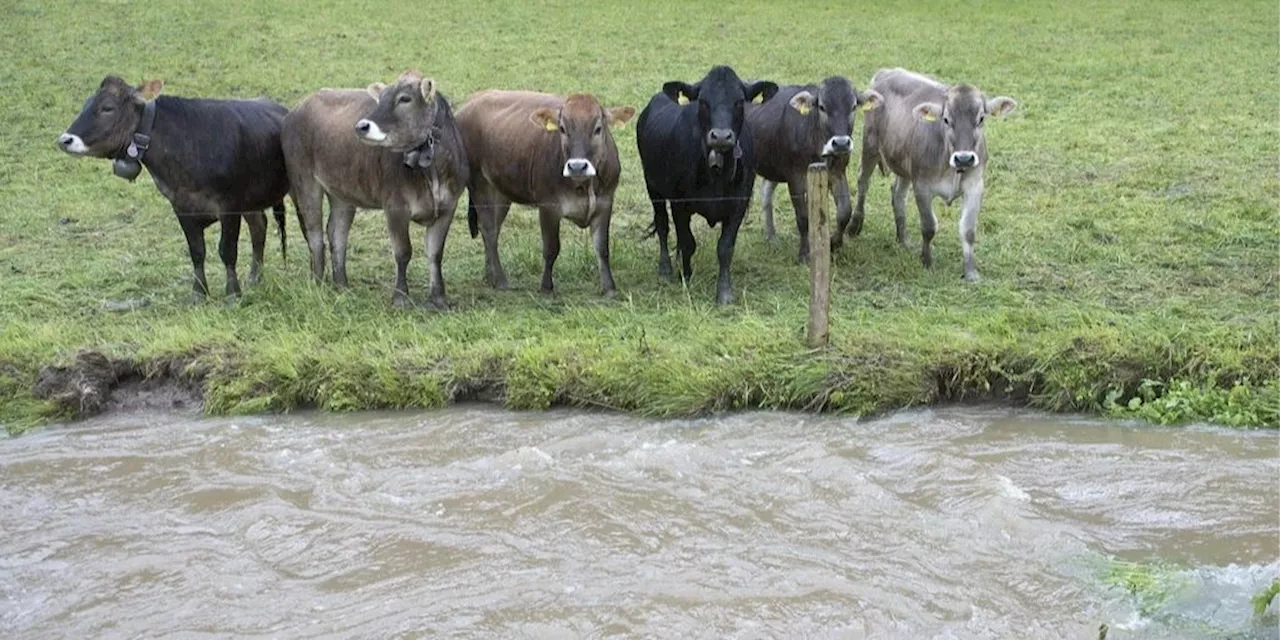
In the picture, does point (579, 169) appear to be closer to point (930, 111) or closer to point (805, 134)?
point (805, 134)

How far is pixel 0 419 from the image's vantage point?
28.0 feet

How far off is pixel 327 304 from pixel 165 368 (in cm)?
133

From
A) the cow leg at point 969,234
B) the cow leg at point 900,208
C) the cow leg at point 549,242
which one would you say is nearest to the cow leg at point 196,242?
the cow leg at point 549,242

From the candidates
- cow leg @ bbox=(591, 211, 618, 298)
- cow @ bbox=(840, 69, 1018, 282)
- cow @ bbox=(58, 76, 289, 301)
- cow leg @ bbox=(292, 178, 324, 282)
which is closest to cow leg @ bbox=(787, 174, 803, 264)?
cow @ bbox=(840, 69, 1018, 282)

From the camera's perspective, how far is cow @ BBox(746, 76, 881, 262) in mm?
10445

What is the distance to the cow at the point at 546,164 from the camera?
9.95 m

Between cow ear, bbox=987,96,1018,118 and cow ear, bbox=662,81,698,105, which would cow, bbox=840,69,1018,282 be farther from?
cow ear, bbox=662,81,698,105

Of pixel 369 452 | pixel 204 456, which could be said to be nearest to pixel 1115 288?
pixel 369 452

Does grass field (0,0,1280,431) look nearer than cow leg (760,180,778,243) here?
Yes

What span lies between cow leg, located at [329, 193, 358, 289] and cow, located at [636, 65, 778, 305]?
93.6 inches

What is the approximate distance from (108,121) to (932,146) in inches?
243

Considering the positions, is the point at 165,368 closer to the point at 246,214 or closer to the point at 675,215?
the point at 246,214

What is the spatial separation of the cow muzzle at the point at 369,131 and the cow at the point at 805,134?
3.06 m

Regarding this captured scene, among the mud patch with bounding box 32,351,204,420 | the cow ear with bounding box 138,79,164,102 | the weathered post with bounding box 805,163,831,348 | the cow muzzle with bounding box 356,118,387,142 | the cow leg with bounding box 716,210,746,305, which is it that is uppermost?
the cow ear with bounding box 138,79,164,102
